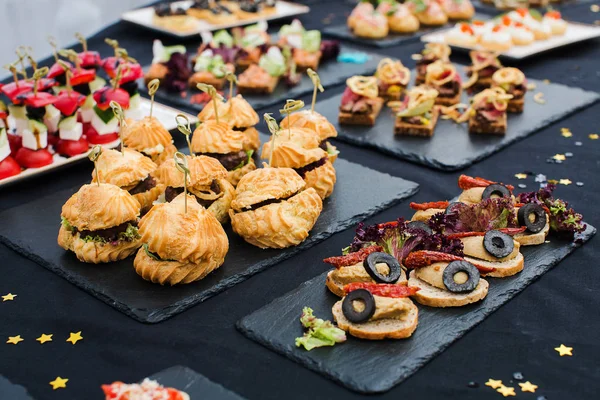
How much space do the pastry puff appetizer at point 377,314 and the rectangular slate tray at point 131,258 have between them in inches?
29.5

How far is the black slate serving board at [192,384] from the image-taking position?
320 cm

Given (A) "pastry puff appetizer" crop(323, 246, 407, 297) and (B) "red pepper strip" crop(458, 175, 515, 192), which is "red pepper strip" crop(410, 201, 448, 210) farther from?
(A) "pastry puff appetizer" crop(323, 246, 407, 297)

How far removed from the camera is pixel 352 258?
3.94 m

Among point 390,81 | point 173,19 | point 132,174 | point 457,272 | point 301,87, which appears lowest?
point 301,87

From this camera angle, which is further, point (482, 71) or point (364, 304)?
point (482, 71)

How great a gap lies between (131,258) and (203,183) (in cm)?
55

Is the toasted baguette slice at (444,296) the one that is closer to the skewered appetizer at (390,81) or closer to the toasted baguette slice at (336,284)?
the toasted baguette slice at (336,284)

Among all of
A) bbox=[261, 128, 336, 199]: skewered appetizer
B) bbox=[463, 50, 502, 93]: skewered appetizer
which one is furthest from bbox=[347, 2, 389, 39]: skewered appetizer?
bbox=[261, 128, 336, 199]: skewered appetizer

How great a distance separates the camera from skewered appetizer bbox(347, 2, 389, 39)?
839cm

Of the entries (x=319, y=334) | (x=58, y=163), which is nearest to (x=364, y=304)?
(x=319, y=334)

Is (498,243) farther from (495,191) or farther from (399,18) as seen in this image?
(399,18)

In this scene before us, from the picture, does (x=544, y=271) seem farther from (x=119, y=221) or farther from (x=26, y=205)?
(x=26, y=205)

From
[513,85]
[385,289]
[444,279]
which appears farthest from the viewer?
[513,85]

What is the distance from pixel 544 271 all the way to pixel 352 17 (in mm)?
5107
